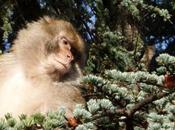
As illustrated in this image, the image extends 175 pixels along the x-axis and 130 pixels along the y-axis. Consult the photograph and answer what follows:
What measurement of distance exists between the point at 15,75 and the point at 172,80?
Result: 8.82 feet

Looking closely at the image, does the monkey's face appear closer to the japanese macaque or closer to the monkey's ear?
the japanese macaque

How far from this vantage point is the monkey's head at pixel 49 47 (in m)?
5.02

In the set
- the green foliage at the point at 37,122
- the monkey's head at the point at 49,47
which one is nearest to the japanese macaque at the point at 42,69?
the monkey's head at the point at 49,47

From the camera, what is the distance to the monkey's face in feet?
16.2

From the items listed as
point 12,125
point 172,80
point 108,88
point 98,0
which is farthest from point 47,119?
point 98,0

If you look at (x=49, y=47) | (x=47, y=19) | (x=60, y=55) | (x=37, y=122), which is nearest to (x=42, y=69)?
(x=60, y=55)

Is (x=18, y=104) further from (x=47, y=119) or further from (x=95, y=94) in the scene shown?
(x=47, y=119)

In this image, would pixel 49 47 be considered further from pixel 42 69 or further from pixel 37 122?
pixel 37 122

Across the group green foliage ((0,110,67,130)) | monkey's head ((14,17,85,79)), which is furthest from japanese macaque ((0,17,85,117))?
green foliage ((0,110,67,130))

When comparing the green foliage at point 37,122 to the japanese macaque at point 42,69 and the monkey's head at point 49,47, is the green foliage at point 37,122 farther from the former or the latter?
the monkey's head at point 49,47

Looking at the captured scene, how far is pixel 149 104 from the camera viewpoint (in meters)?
2.58

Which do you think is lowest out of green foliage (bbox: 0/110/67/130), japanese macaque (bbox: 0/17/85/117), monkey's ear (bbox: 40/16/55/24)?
green foliage (bbox: 0/110/67/130)

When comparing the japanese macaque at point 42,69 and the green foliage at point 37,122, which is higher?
the japanese macaque at point 42,69

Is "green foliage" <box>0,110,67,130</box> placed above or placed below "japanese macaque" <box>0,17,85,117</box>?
below
